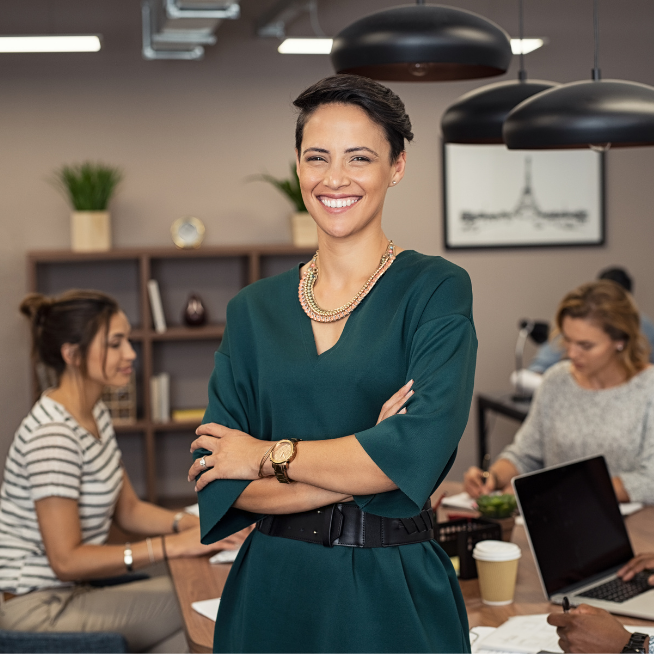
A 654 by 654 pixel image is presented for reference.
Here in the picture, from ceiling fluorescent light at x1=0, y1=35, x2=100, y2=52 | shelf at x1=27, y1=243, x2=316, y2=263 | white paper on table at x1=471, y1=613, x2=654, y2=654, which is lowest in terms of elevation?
white paper on table at x1=471, y1=613, x2=654, y2=654

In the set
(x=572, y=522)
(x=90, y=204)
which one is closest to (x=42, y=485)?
(x=572, y=522)

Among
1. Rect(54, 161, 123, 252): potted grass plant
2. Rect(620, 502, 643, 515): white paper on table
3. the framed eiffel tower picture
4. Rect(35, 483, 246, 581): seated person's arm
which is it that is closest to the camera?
Rect(35, 483, 246, 581): seated person's arm

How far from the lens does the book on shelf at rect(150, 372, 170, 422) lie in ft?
16.2

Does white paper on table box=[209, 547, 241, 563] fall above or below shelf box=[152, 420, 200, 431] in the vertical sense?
above

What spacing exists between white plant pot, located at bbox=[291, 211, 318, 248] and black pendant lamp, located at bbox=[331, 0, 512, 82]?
3022 mm

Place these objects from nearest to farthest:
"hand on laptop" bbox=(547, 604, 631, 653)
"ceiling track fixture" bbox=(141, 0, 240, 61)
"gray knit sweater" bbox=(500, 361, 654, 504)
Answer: "hand on laptop" bbox=(547, 604, 631, 653) < "gray knit sweater" bbox=(500, 361, 654, 504) < "ceiling track fixture" bbox=(141, 0, 240, 61)

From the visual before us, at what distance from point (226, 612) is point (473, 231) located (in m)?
4.45

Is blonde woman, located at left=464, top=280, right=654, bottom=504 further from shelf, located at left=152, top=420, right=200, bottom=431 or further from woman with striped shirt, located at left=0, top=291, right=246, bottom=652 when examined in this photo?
shelf, located at left=152, top=420, right=200, bottom=431

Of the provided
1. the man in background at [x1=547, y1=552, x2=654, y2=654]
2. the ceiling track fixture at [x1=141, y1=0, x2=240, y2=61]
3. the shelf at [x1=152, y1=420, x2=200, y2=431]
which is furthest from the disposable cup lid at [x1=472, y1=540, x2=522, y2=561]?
the shelf at [x1=152, y1=420, x2=200, y2=431]

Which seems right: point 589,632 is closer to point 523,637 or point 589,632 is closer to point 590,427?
point 523,637

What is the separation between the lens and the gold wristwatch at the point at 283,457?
1.28 metres

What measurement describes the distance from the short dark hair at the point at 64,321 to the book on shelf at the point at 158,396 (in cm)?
218

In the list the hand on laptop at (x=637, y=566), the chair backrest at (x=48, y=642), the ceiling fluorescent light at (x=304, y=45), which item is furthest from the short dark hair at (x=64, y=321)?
the ceiling fluorescent light at (x=304, y=45)

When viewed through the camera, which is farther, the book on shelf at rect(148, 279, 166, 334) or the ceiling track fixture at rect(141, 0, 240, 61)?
the book on shelf at rect(148, 279, 166, 334)
